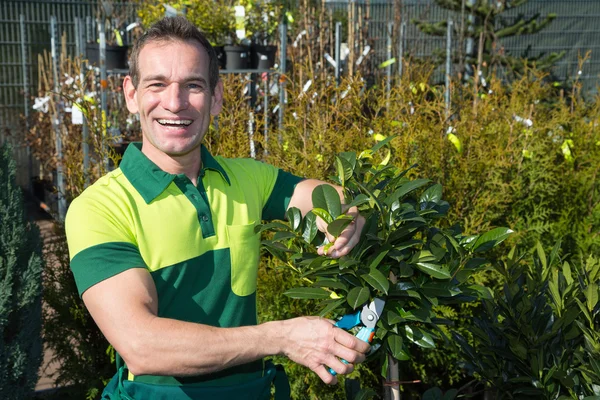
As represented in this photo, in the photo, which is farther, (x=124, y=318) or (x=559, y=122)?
(x=559, y=122)

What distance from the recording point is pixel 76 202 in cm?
166

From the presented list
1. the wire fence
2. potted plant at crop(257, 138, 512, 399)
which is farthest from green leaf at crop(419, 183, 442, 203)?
the wire fence

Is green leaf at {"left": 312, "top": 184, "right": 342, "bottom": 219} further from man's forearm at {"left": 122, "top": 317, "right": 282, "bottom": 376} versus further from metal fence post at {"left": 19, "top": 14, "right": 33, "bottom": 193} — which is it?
metal fence post at {"left": 19, "top": 14, "right": 33, "bottom": 193}

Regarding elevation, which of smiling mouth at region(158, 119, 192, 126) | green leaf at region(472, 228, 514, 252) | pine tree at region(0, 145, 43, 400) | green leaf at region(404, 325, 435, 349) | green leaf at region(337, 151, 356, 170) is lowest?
pine tree at region(0, 145, 43, 400)

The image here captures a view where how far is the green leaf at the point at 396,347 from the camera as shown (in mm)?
1560

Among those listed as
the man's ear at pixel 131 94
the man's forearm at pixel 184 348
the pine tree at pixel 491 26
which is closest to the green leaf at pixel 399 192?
the man's forearm at pixel 184 348

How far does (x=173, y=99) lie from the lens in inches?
68.9

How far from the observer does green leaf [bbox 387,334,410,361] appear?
5.12 ft

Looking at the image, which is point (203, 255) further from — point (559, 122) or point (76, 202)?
point (559, 122)

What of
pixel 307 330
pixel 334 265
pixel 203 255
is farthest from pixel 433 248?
pixel 203 255

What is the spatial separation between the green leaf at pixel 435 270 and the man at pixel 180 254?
16 centimetres

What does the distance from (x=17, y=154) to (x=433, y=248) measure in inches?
336

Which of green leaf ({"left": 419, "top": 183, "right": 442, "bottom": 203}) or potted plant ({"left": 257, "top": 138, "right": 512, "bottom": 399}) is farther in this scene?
green leaf ({"left": 419, "top": 183, "right": 442, "bottom": 203})

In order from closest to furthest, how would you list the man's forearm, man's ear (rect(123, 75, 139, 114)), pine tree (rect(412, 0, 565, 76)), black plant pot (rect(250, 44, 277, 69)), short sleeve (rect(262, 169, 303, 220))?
the man's forearm < man's ear (rect(123, 75, 139, 114)) < short sleeve (rect(262, 169, 303, 220)) < black plant pot (rect(250, 44, 277, 69)) < pine tree (rect(412, 0, 565, 76))
